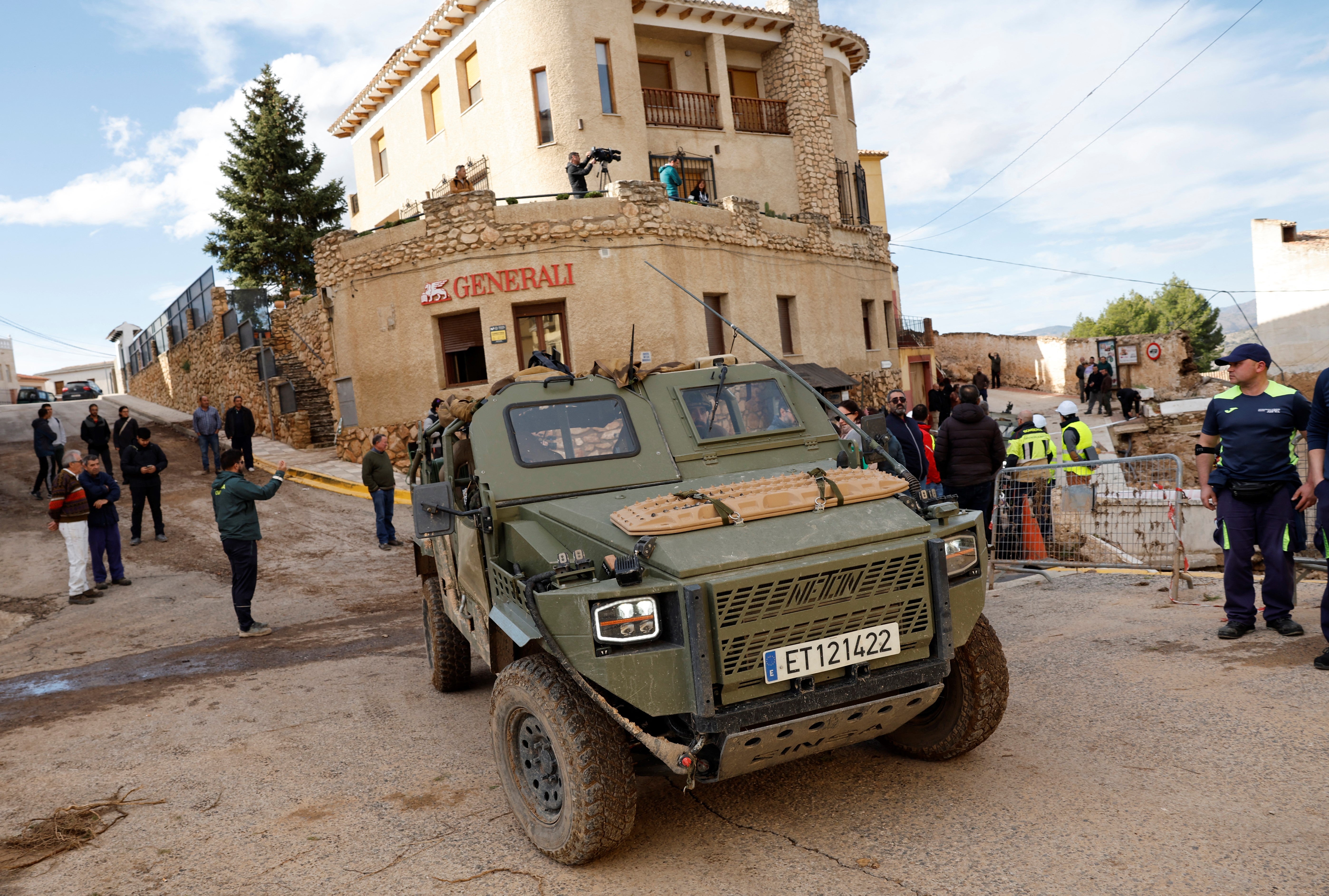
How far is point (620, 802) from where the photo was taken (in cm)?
382

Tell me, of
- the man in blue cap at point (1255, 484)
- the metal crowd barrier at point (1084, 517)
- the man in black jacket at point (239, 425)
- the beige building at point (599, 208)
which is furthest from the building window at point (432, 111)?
the man in blue cap at point (1255, 484)

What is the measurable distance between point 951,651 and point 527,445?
96.9 inches

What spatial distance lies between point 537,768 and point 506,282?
1626 cm

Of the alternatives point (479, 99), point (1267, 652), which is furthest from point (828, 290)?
point (1267, 652)

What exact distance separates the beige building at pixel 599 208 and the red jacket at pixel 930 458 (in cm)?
872

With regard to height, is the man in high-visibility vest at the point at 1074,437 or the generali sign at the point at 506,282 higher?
the generali sign at the point at 506,282

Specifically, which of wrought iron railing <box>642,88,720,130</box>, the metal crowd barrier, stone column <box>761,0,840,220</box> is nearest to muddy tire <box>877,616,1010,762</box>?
the metal crowd barrier

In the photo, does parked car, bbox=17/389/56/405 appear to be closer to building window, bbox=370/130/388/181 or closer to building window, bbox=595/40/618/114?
building window, bbox=370/130/388/181

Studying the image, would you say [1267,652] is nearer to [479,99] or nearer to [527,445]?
[527,445]

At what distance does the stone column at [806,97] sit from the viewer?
27578 mm

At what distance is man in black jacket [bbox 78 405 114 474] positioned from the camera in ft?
53.3

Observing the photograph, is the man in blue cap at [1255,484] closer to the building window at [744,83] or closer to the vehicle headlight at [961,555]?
the vehicle headlight at [961,555]

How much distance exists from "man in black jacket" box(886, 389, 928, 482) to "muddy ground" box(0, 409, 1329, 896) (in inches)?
80.1

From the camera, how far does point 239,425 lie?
18859mm
